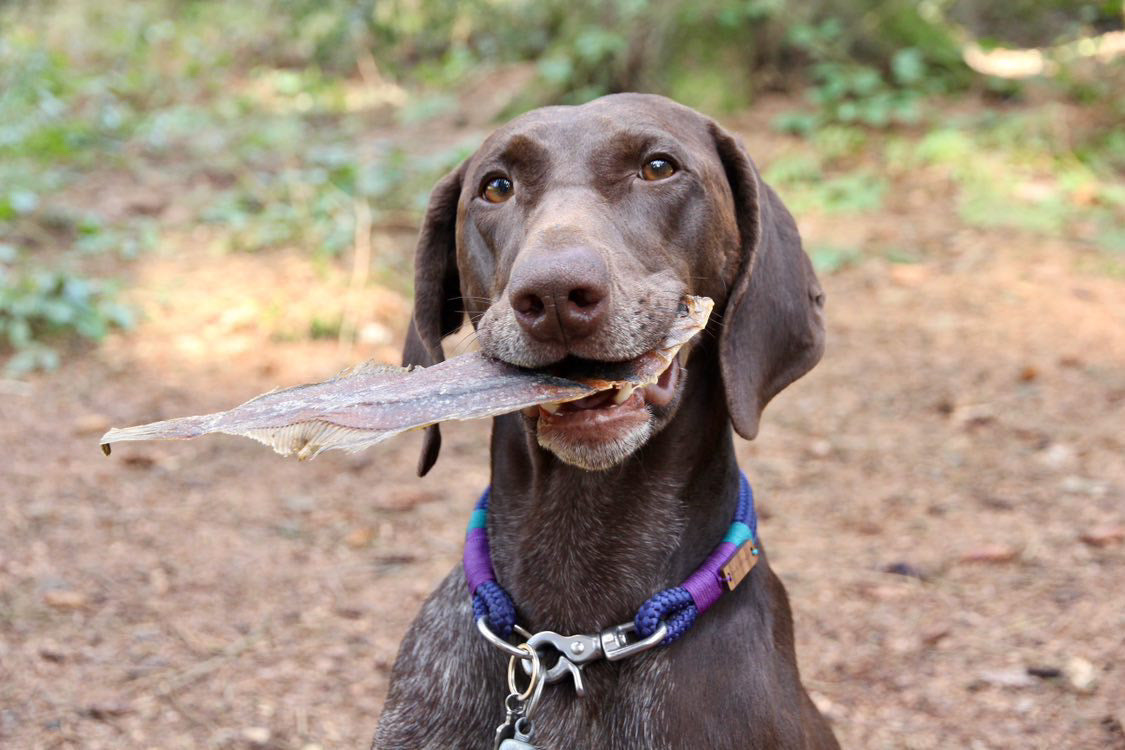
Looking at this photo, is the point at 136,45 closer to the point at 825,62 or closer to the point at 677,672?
the point at 825,62

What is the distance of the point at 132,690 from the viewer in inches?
164

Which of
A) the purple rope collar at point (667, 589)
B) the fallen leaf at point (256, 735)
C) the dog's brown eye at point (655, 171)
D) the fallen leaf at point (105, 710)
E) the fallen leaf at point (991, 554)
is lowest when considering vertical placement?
the fallen leaf at point (991, 554)

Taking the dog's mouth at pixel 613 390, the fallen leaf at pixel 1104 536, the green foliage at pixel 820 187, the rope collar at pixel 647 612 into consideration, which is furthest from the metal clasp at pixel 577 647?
the green foliage at pixel 820 187

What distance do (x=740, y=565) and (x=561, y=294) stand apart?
943mm

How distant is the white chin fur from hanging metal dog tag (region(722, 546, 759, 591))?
1.41ft

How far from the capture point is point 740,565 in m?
2.96

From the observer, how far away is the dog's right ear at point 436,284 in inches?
134

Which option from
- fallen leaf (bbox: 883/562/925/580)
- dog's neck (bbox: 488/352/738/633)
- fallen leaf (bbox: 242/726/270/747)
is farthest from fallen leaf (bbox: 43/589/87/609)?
fallen leaf (bbox: 883/562/925/580)

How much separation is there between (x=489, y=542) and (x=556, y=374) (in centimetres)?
77

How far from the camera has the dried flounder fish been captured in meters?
2.28

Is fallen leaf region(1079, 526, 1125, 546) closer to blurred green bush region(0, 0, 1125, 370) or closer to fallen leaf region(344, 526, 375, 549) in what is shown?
fallen leaf region(344, 526, 375, 549)

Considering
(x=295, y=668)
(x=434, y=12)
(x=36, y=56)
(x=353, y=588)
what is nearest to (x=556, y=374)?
(x=295, y=668)

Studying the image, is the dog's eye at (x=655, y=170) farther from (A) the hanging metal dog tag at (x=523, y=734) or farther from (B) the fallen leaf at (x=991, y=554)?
(B) the fallen leaf at (x=991, y=554)

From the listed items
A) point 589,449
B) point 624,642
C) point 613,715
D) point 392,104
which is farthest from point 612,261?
point 392,104
